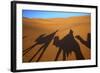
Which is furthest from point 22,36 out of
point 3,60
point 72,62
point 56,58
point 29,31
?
point 72,62

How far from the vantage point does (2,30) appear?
4.74ft

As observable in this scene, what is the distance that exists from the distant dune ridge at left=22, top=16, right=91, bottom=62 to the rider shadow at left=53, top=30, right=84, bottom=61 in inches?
0.9

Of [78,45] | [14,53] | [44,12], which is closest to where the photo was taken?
[14,53]

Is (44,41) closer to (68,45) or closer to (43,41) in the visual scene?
(43,41)

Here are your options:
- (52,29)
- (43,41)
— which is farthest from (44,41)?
(52,29)

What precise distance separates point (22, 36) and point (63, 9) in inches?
14.9

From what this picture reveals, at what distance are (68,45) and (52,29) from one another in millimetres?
180

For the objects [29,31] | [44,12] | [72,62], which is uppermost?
[44,12]

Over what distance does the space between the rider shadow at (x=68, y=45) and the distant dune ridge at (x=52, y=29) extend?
24 mm

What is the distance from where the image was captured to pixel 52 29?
157 centimetres

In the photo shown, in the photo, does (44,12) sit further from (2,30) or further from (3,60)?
(3,60)

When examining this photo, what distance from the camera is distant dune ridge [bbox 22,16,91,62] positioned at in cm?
150

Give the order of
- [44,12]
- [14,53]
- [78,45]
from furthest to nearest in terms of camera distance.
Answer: [78,45] < [44,12] < [14,53]

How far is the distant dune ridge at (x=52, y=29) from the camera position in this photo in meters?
1.50
